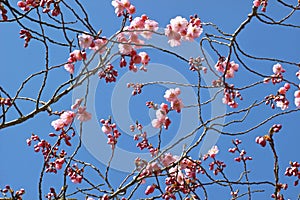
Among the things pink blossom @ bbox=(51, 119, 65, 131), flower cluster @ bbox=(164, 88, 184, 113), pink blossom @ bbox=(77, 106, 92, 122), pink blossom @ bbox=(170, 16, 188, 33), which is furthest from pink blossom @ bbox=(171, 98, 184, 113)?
pink blossom @ bbox=(51, 119, 65, 131)

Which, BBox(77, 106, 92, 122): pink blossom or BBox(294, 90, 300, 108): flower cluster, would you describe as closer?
BBox(77, 106, 92, 122): pink blossom

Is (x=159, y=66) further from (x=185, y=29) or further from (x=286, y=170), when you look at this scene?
(x=286, y=170)

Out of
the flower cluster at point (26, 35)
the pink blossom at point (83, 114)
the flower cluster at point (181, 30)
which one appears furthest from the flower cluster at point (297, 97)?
the flower cluster at point (26, 35)

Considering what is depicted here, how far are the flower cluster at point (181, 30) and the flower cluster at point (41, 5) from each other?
695 mm

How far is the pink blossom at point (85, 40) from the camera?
7.70ft

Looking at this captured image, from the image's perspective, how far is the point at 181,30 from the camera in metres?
2.63

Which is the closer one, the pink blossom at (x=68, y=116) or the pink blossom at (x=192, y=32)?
the pink blossom at (x=68, y=116)

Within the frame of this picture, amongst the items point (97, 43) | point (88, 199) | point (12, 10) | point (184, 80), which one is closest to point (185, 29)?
point (184, 80)

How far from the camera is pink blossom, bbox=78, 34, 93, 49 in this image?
2346 millimetres

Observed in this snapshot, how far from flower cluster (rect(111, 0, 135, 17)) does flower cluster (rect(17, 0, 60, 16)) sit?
373 millimetres

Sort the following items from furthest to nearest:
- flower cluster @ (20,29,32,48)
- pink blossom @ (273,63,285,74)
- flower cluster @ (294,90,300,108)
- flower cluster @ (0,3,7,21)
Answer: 1. pink blossom @ (273,63,285,74)
2. flower cluster @ (294,90,300,108)
3. flower cluster @ (20,29,32,48)
4. flower cluster @ (0,3,7,21)

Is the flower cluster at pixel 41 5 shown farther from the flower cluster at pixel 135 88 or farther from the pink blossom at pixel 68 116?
the flower cluster at pixel 135 88

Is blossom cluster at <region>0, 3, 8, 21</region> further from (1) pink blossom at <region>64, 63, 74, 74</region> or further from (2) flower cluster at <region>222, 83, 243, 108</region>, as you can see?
(2) flower cluster at <region>222, 83, 243, 108</region>

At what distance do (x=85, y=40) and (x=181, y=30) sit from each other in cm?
62
